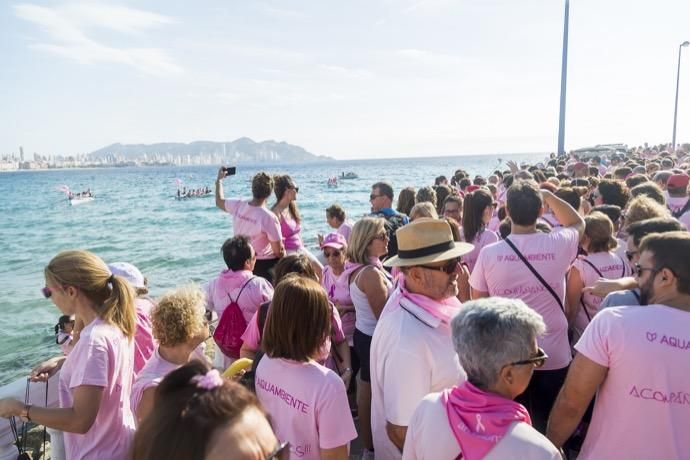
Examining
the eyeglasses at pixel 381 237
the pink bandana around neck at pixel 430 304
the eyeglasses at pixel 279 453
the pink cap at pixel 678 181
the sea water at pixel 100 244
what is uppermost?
the pink cap at pixel 678 181

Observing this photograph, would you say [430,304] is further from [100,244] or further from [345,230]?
[100,244]

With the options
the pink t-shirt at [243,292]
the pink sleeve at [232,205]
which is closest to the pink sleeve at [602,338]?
the pink t-shirt at [243,292]

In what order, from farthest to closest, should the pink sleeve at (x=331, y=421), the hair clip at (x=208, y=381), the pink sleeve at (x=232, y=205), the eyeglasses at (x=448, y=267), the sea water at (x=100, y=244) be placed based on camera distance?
the sea water at (x=100, y=244) → the pink sleeve at (x=232, y=205) → the eyeglasses at (x=448, y=267) → the pink sleeve at (x=331, y=421) → the hair clip at (x=208, y=381)

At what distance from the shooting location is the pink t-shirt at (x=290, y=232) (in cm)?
627

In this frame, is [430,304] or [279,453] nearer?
[279,453]

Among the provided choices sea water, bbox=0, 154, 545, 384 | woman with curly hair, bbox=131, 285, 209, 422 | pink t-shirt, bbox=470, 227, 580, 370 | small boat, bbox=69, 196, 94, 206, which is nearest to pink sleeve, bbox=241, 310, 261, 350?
woman with curly hair, bbox=131, 285, 209, 422

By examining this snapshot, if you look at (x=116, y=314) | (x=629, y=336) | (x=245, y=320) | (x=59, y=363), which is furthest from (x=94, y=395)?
(x=629, y=336)

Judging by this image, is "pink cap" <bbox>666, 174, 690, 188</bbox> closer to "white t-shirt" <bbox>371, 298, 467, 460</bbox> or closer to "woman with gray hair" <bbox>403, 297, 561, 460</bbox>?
"white t-shirt" <bbox>371, 298, 467, 460</bbox>

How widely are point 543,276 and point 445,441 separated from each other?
2001 mm

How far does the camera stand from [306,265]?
3.72m

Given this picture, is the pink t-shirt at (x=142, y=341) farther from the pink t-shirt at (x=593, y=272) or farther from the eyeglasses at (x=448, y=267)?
the pink t-shirt at (x=593, y=272)

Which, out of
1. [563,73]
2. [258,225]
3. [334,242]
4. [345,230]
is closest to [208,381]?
[334,242]

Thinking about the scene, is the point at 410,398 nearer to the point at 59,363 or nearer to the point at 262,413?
the point at 262,413

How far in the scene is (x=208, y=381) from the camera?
1315 millimetres
